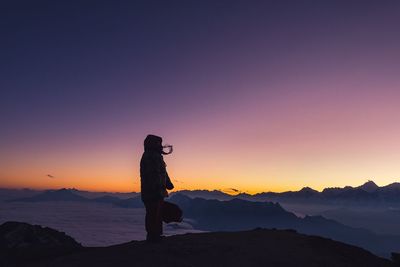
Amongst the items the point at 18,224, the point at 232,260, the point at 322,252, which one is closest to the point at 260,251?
the point at 232,260

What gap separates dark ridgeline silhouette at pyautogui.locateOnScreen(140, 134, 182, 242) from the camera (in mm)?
13953

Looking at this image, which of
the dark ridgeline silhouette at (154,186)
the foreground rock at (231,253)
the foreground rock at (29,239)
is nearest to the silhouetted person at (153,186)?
the dark ridgeline silhouette at (154,186)

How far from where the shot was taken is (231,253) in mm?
11945

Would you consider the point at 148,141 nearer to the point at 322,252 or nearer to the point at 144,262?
the point at 144,262

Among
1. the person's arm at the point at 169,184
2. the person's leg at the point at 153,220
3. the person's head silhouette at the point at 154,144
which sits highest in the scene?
the person's head silhouette at the point at 154,144

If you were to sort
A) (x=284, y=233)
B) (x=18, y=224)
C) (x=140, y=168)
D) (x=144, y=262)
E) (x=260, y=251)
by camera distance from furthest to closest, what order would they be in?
(x=18, y=224), (x=284, y=233), (x=140, y=168), (x=260, y=251), (x=144, y=262)

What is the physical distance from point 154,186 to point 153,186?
4cm

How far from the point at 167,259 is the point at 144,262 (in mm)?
634

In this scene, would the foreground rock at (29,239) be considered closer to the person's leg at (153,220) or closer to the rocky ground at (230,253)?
the rocky ground at (230,253)

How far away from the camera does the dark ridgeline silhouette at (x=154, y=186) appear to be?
14.0 m

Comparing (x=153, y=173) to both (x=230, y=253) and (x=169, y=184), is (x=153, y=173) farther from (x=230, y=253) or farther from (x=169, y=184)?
(x=230, y=253)

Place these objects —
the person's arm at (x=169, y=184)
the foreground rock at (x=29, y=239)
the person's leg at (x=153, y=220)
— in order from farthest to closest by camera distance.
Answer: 1. the foreground rock at (x=29, y=239)
2. the person's arm at (x=169, y=184)
3. the person's leg at (x=153, y=220)

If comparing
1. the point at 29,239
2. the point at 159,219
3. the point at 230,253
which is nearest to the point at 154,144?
the point at 159,219

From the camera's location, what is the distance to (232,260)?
11297mm
